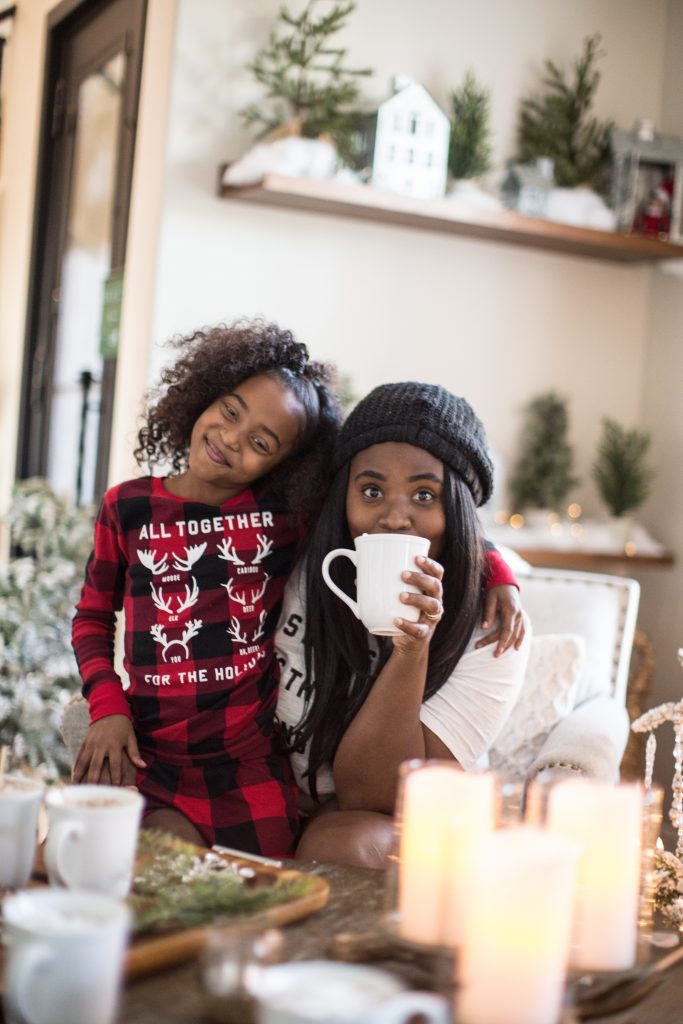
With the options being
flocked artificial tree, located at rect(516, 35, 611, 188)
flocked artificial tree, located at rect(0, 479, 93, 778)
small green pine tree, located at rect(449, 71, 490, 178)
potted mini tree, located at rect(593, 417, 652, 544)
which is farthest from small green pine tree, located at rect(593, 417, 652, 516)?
flocked artificial tree, located at rect(0, 479, 93, 778)

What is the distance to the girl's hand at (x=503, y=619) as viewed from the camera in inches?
67.9

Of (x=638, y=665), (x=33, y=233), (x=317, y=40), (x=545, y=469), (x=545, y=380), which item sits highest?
(x=317, y=40)

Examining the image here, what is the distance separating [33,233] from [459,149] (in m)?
1.73

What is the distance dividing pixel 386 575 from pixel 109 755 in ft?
1.58

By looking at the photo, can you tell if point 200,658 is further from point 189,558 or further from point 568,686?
point 568,686

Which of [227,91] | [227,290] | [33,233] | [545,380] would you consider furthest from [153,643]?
[33,233]

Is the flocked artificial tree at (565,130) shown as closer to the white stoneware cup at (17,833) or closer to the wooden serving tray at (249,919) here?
the wooden serving tray at (249,919)

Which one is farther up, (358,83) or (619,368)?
(358,83)

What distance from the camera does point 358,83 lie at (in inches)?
121

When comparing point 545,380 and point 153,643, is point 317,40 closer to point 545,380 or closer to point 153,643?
point 545,380

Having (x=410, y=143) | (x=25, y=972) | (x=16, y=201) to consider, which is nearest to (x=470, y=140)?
(x=410, y=143)

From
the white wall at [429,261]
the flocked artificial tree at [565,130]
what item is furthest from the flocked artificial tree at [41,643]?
the flocked artificial tree at [565,130]

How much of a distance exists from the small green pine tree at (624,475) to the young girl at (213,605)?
5.75 feet

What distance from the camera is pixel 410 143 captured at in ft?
9.77
